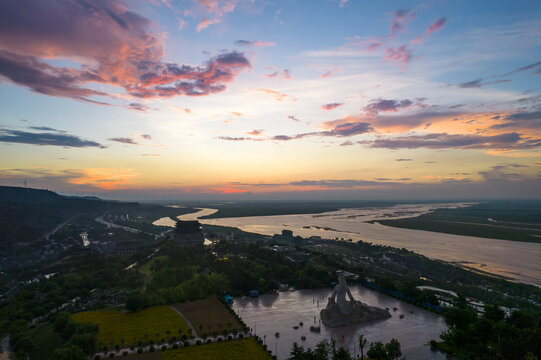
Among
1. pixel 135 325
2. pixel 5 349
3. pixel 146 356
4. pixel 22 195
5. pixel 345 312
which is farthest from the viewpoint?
pixel 22 195

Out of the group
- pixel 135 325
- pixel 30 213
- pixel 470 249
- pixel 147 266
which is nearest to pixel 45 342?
pixel 135 325

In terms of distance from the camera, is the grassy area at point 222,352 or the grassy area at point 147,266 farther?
the grassy area at point 147,266

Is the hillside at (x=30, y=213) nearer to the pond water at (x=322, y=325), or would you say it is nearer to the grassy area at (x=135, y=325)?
the grassy area at (x=135, y=325)

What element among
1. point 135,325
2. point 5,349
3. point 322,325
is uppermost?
point 5,349

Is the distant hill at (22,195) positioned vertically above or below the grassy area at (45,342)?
above

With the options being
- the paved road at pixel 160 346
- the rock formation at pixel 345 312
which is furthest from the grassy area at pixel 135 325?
the rock formation at pixel 345 312

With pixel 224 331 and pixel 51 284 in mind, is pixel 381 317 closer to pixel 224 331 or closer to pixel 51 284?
pixel 224 331

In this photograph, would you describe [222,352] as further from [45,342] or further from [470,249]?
[470,249]
